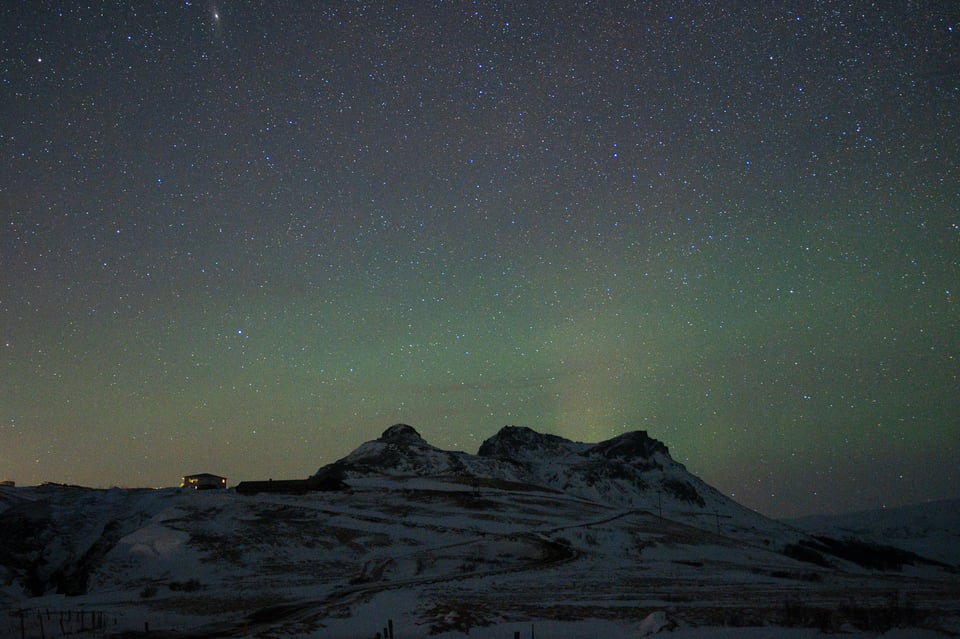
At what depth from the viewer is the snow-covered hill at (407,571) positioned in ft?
98.9

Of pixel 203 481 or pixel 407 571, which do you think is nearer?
pixel 407 571

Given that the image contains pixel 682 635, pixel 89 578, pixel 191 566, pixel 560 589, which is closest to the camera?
pixel 682 635

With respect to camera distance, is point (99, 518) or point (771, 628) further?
point (99, 518)

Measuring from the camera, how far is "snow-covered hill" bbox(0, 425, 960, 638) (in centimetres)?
3016

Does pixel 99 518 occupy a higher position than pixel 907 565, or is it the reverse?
pixel 99 518

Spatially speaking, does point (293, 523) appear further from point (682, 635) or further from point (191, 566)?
point (682, 635)

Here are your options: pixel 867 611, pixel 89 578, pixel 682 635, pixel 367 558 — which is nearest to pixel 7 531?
pixel 89 578

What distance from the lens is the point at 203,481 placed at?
4719 inches

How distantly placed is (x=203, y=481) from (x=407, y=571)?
7850 cm

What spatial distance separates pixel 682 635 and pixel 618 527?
2356 inches

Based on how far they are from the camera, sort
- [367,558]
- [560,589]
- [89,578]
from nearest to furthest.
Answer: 1. [560,589]
2. [89,578]
3. [367,558]

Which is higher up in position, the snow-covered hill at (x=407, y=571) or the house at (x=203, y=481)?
the house at (x=203, y=481)

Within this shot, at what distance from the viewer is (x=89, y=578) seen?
171 feet

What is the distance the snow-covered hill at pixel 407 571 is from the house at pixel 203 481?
21.1m
